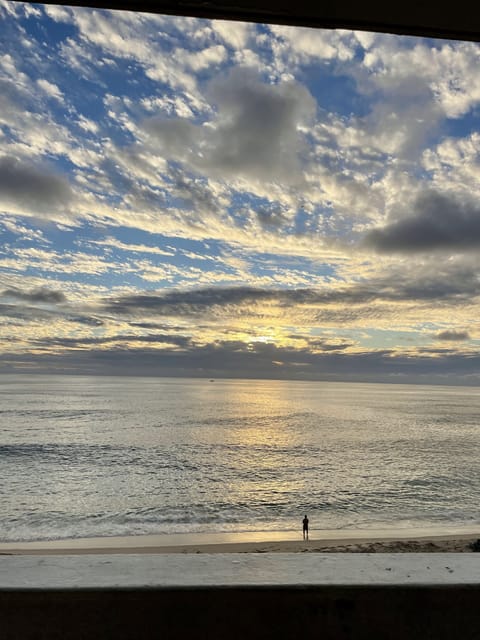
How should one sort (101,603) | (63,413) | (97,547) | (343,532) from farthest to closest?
(63,413) < (343,532) < (97,547) < (101,603)

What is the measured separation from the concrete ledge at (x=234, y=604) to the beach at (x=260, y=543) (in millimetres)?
14704

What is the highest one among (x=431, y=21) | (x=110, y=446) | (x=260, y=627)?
(x=431, y=21)

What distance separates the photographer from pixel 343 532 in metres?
18.1

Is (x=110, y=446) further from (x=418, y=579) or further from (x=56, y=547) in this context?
(x=418, y=579)

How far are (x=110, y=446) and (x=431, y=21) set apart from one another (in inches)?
1607

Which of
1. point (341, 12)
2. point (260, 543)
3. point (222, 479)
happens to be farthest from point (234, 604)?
point (222, 479)

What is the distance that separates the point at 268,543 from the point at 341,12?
1726cm

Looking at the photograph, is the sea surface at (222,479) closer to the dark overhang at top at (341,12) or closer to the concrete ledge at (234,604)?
the concrete ledge at (234,604)

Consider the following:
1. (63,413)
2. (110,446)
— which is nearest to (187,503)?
(110,446)

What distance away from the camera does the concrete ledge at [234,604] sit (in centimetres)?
122

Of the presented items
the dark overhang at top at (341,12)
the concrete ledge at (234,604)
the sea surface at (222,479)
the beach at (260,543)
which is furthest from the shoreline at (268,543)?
the dark overhang at top at (341,12)

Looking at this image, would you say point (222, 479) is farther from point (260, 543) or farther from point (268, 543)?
point (268, 543)

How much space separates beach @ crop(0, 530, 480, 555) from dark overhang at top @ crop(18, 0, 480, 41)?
50.4 feet

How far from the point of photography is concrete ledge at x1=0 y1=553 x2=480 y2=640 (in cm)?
122
